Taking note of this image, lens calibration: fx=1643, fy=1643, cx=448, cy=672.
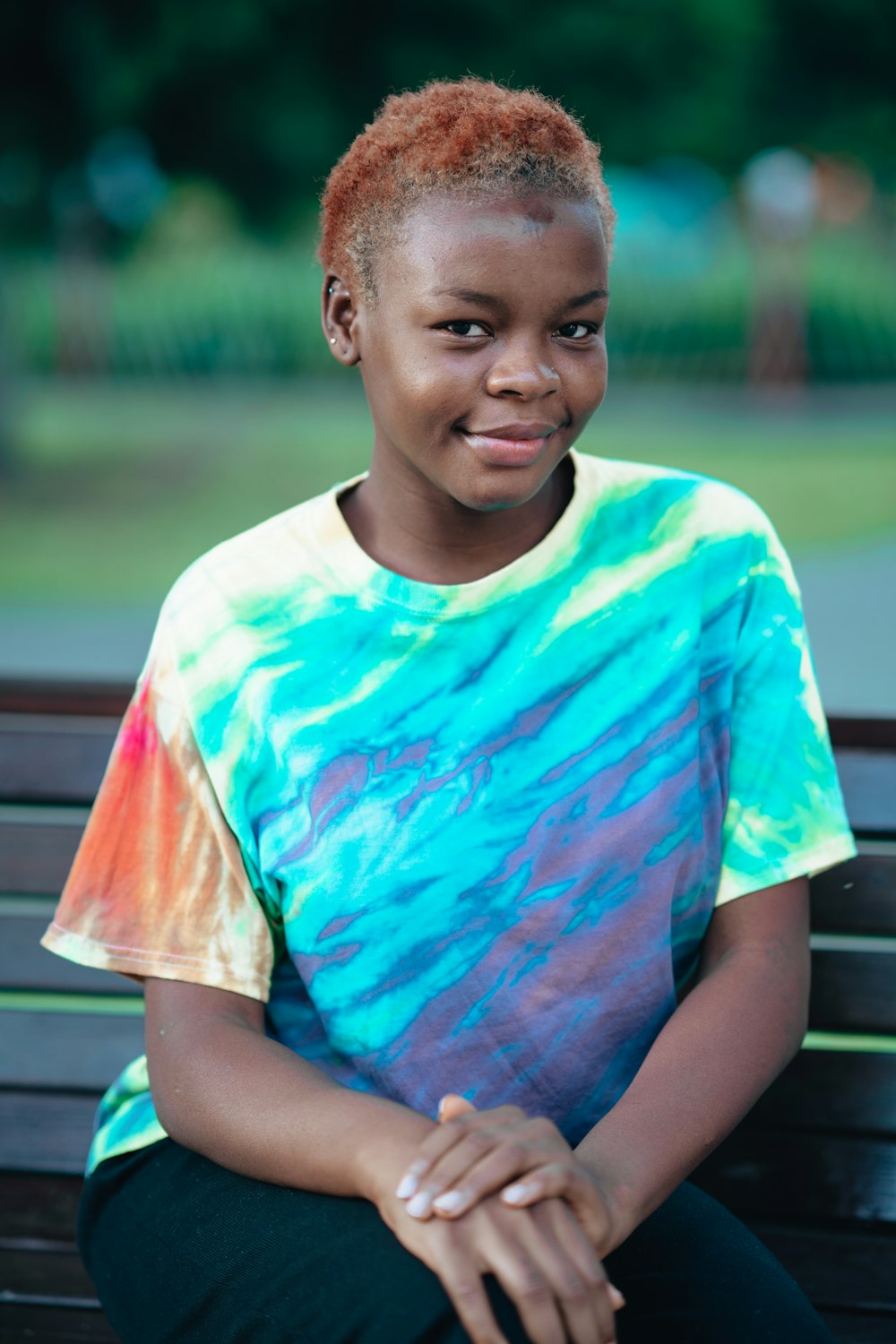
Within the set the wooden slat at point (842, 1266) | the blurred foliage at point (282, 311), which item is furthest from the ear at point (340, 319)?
the blurred foliage at point (282, 311)

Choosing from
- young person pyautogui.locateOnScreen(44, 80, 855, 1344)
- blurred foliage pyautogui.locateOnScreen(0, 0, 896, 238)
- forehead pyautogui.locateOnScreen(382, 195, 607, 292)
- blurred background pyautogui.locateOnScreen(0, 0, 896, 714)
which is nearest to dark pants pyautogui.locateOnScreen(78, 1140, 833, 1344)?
young person pyautogui.locateOnScreen(44, 80, 855, 1344)

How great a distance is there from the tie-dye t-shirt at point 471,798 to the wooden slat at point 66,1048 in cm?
44

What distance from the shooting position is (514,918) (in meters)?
1.94

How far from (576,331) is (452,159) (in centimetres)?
24

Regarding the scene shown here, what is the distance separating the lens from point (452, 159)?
1.85m

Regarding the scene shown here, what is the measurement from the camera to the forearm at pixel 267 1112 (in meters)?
1.73

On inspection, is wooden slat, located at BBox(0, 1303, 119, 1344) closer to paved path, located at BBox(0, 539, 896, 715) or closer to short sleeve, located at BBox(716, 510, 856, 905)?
short sleeve, located at BBox(716, 510, 856, 905)

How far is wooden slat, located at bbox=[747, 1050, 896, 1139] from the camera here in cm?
232

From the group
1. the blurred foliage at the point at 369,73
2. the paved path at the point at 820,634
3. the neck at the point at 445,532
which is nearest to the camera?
the neck at the point at 445,532

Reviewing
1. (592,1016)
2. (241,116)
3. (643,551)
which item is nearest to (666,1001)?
(592,1016)

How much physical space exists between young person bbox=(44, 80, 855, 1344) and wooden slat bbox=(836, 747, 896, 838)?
1.32 feet

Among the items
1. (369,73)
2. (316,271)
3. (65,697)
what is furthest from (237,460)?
(65,697)

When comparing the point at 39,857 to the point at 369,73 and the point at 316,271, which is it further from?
the point at 316,271

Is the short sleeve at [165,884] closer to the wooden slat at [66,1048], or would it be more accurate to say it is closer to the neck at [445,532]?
the neck at [445,532]
